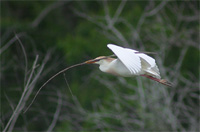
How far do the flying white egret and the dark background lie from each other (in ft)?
1.18

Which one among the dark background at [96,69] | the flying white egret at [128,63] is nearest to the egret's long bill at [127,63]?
the flying white egret at [128,63]

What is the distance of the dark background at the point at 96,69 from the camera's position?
624cm

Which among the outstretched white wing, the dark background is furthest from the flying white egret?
the dark background

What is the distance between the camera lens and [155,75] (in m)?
3.28

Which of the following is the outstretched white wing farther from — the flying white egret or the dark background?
the dark background

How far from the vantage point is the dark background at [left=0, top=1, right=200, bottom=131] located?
246 inches

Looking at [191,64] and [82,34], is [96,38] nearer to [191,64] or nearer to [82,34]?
[82,34]

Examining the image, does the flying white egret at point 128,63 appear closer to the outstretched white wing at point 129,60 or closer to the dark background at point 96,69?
the outstretched white wing at point 129,60

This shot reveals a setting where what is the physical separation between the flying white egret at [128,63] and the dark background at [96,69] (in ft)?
1.18

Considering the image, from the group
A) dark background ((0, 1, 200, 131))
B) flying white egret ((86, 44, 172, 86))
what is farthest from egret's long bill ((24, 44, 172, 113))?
dark background ((0, 1, 200, 131))

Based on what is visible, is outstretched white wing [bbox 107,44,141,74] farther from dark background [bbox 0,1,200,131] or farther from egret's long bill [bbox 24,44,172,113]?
dark background [bbox 0,1,200,131]

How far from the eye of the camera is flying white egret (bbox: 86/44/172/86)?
281 centimetres

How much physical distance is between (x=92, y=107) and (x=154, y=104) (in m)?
2.55

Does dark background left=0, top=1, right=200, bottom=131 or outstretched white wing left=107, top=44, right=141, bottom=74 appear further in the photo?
dark background left=0, top=1, right=200, bottom=131
